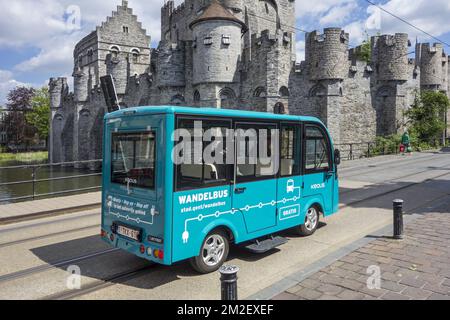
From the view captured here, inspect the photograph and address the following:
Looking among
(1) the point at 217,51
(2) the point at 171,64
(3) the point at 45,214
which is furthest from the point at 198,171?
(2) the point at 171,64

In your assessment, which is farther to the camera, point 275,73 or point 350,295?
point 275,73

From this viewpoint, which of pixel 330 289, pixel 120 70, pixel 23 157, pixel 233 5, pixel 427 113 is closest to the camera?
pixel 330 289

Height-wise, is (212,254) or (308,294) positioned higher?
(212,254)

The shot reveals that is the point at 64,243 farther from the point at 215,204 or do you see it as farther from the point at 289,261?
the point at 289,261

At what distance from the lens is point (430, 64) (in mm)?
42156

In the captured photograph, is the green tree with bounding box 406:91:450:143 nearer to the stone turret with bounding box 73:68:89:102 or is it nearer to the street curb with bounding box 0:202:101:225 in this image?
the street curb with bounding box 0:202:101:225

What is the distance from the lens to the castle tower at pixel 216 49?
2703cm

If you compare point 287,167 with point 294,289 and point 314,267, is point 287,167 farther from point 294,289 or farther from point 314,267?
point 294,289

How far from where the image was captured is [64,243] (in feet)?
22.6

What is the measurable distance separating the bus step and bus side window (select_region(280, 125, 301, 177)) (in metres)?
1.17

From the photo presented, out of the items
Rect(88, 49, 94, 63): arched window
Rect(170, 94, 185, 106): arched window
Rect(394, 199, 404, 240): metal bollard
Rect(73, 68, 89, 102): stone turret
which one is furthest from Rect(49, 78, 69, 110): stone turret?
Rect(394, 199, 404, 240): metal bollard

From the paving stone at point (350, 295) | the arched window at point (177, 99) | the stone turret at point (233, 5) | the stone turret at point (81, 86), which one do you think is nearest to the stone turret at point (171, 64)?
the arched window at point (177, 99)

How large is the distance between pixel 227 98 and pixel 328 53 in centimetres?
816
